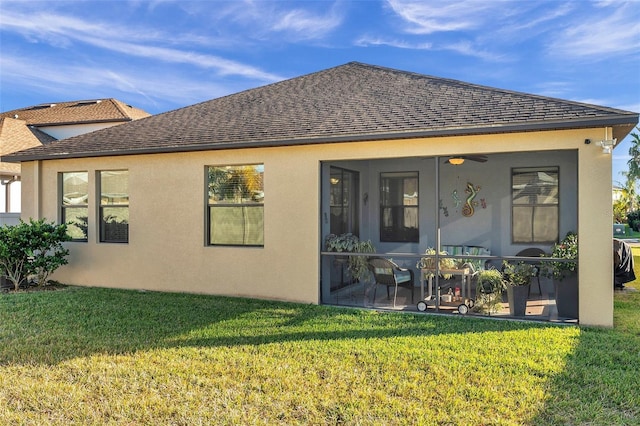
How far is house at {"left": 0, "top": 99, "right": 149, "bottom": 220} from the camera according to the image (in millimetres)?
18609

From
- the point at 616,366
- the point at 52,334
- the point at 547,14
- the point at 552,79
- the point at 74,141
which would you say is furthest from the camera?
the point at 552,79

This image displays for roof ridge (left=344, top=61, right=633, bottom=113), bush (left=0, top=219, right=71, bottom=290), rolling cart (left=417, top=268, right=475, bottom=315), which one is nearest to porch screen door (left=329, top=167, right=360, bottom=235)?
rolling cart (left=417, top=268, right=475, bottom=315)

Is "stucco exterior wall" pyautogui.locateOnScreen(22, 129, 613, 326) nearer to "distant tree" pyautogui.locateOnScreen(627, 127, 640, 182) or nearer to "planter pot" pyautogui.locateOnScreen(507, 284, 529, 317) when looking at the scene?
"planter pot" pyautogui.locateOnScreen(507, 284, 529, 317)

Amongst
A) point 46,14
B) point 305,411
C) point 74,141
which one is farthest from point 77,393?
point 46,14

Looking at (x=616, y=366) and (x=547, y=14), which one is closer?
(x=616, y=366)

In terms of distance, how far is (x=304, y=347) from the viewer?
5.45m

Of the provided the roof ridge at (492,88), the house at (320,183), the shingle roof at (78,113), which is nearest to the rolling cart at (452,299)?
the house at (320,183)

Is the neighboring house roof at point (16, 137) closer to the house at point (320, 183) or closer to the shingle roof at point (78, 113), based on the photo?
the shingle roof at point (78, 113)

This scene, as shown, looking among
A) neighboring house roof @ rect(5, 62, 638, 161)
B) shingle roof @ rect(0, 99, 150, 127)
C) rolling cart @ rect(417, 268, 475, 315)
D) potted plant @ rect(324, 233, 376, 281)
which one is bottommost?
rolling cart @ rect(417, 268, 475, 315)

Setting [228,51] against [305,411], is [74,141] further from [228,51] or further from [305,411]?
[305,411]

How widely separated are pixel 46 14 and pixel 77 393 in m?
12.0

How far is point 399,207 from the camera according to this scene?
1055cm

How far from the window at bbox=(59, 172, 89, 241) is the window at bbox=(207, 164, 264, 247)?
3111 millimetres

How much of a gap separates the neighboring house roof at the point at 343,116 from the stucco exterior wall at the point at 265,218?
0.27m
